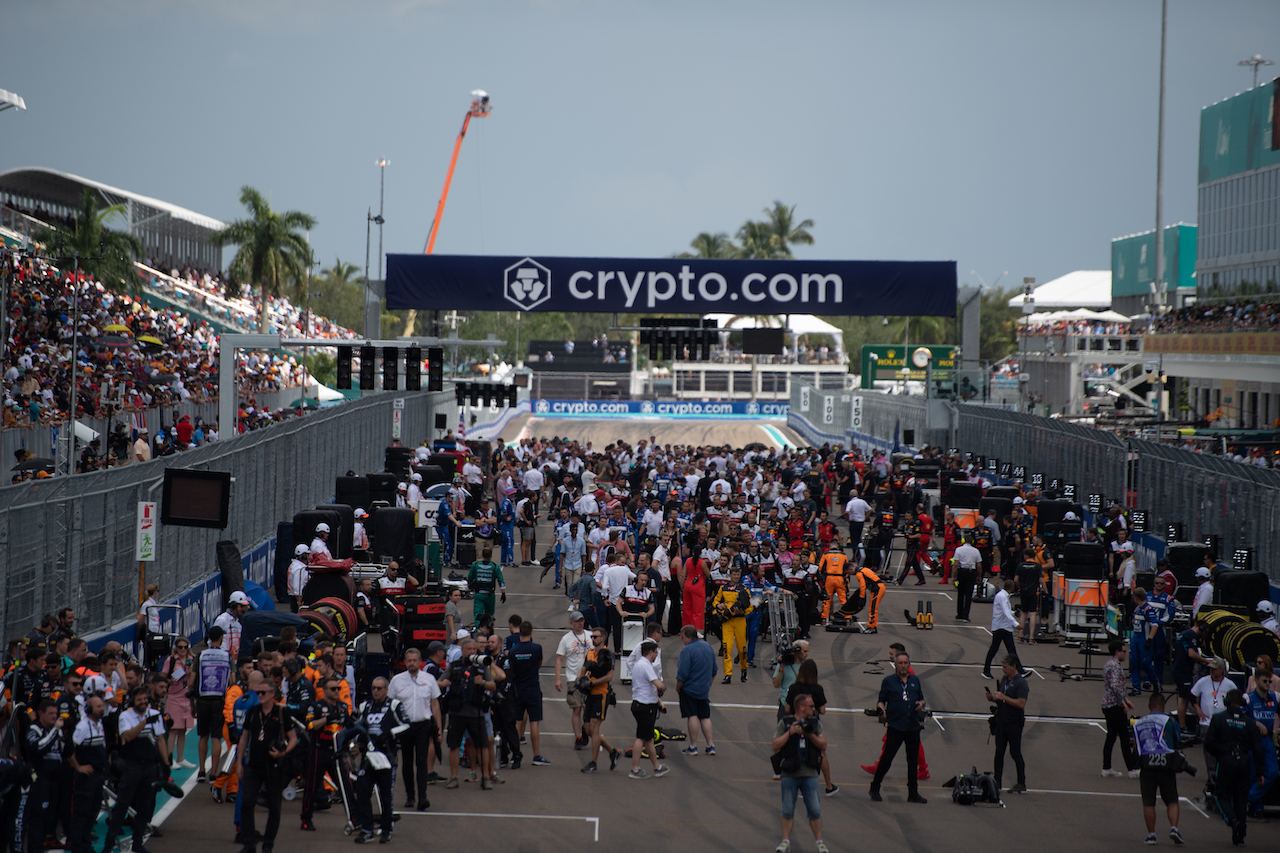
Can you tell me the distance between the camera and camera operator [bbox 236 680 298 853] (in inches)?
391

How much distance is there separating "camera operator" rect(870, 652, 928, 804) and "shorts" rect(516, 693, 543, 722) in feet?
10.8

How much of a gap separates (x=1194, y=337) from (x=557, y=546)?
35.9 m

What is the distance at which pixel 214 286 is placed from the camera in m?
73.2

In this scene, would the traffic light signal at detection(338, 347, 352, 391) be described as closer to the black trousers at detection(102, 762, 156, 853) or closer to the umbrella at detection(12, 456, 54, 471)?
the umbrella at detection(12, 456, 54, 471)

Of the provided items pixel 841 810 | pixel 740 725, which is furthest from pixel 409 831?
pixel 740 725

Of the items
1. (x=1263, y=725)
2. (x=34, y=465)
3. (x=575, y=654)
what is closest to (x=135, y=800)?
(x=575, y=654)

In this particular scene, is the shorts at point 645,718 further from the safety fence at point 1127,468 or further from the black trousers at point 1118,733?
the safety fence at point 1127,468

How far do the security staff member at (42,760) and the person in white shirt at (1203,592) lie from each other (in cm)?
1346

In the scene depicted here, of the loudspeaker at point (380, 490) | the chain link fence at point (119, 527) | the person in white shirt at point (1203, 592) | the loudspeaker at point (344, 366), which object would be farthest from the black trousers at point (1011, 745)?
the loudspeaker at point (344, 366)

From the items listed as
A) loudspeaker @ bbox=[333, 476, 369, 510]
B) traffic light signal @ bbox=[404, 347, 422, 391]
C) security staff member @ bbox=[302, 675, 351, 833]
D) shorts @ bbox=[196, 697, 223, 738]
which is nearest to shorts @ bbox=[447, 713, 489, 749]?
security staff member @ bbox=[302, 675, 351, 833]

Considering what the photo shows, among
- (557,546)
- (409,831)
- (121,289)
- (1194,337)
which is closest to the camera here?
(409,831)

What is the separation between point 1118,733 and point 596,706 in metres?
5.25

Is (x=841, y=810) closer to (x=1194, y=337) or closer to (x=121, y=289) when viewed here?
(x=121, y=289)

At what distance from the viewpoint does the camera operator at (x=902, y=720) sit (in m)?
12.0
